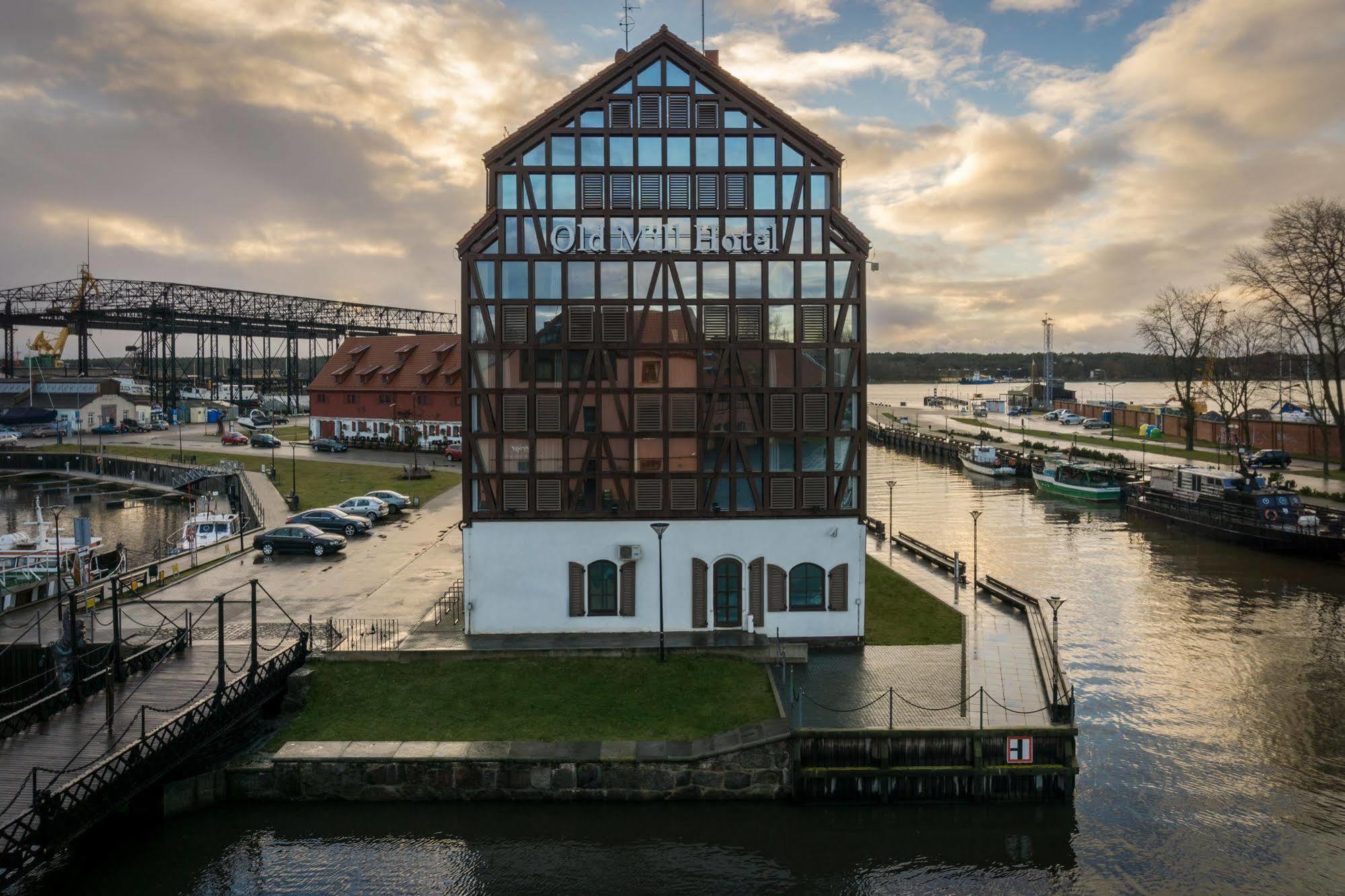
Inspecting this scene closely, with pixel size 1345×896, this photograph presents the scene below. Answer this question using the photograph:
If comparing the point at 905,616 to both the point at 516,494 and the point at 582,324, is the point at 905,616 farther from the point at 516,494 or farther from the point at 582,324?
the point at 582,324

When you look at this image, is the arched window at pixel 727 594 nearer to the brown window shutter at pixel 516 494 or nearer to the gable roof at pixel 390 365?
the brown window shutter at pixel 516 494

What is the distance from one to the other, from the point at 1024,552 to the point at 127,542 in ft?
215

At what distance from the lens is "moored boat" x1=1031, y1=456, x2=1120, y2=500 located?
84188 millimetres

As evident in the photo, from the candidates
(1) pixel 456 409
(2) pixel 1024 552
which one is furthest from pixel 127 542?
(2) pixel 1024 552

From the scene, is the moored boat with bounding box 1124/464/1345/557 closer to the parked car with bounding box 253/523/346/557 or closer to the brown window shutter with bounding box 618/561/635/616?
the brown window shutter with bounding box 618/561/635/616

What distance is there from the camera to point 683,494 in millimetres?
35750

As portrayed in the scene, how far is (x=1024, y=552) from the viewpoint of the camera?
60.5 metres

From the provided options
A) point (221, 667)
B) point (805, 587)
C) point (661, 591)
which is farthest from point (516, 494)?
point (221, 667)

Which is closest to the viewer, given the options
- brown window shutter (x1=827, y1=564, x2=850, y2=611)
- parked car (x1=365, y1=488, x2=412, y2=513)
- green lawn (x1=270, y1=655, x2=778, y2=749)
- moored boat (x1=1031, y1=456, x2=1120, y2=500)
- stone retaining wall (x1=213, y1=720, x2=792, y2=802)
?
stone retaining wall (x1=213, y1=720, x2=792, y2=802)

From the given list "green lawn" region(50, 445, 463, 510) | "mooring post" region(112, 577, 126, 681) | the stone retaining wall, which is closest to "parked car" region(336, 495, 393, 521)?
"green lawn" region(50, 445, 463, 510)

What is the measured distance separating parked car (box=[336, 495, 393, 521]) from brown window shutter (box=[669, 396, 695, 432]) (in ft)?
108

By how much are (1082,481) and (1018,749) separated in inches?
2713

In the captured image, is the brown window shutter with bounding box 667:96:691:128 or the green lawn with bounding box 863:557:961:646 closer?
the brown window shutter with bounding box 667:96:691:128

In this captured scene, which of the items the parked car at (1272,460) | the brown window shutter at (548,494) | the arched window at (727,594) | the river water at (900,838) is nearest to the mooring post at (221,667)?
the river water at (900,838)
